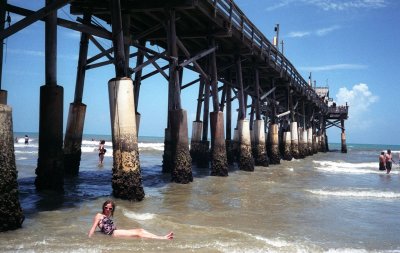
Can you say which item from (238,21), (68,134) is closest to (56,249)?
(68,134)

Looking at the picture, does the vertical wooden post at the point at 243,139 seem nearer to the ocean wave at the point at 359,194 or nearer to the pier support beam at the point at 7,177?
the ocean wave at the point at 359,194

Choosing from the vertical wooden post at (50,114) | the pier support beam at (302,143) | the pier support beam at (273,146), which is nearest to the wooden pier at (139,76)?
the vertical wooden post at (50,114)

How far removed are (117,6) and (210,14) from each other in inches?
169

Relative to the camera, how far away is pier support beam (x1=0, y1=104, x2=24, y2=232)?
17.3 feet

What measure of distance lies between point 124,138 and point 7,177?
9.12 ft

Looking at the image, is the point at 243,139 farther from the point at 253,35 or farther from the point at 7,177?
the point at 7,177

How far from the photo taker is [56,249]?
15.5 feet

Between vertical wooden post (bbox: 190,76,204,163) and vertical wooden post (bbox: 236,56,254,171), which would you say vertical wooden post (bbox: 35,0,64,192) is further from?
vertical wooden post (bbox: 236,56,254,171)

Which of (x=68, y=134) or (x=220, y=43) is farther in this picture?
(x=220, y=43)

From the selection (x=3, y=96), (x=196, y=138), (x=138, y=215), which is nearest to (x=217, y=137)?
(x=196, y=138)

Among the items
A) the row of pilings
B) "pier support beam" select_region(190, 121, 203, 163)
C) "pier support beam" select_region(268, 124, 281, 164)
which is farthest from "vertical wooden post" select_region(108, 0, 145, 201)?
"pier support beam" select_region(268, 124, 281, 164)

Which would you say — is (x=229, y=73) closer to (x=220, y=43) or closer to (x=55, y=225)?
(x=220, y=43)

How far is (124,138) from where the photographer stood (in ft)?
25.7

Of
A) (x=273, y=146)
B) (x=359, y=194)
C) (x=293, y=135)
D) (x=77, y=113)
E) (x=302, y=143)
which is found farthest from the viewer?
(x=302, y=143)
